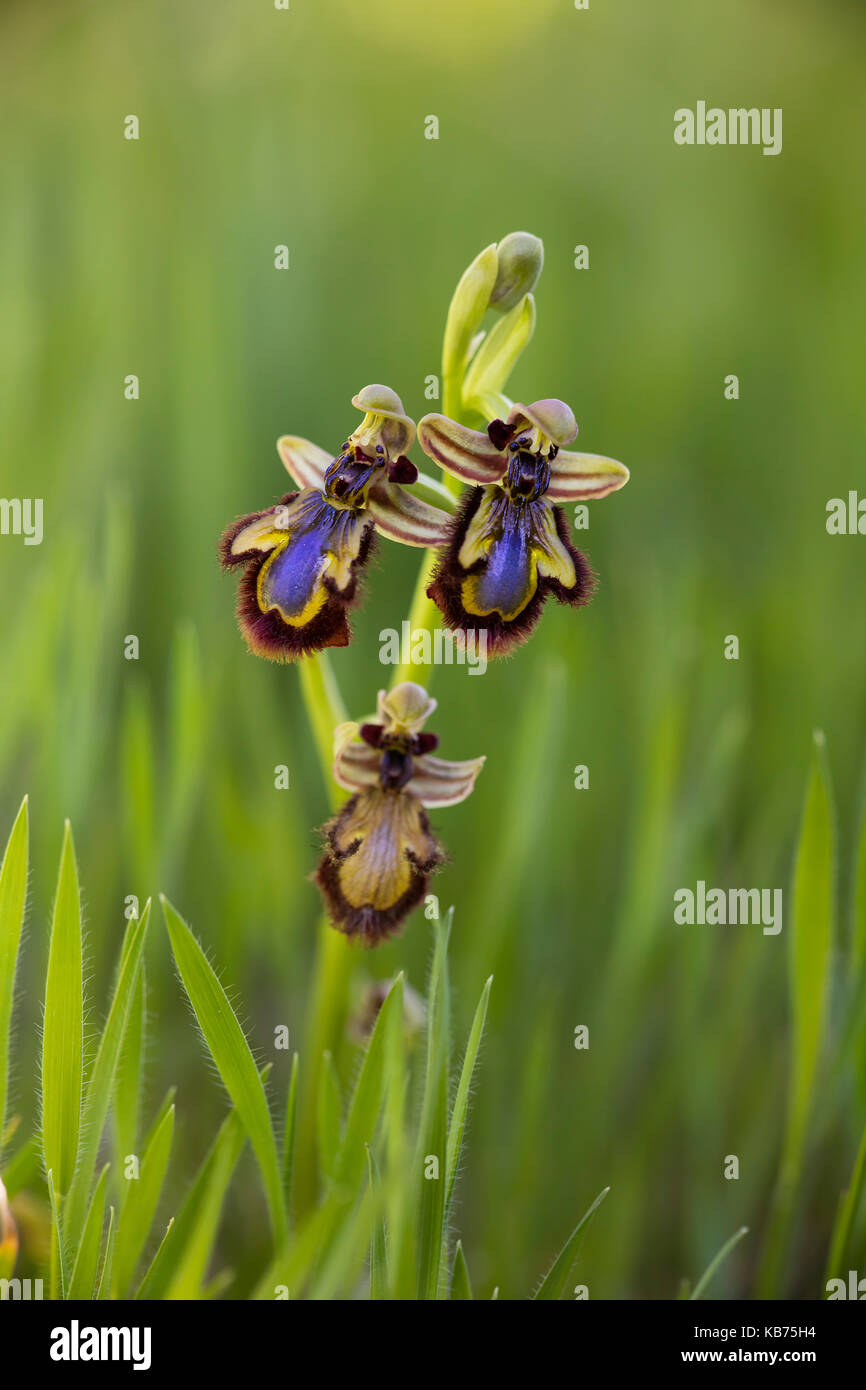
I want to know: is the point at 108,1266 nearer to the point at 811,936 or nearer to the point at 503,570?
the point at 503,570

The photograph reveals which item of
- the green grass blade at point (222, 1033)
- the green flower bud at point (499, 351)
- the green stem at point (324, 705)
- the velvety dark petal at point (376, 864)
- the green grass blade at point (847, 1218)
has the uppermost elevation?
the green flower bud at point (499, 351)

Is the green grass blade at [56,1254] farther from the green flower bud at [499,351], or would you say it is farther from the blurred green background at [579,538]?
the green flower bud at [499,351]

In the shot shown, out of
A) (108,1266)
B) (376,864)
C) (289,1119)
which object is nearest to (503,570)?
(376,864)

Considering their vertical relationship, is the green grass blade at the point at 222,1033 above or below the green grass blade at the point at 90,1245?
above

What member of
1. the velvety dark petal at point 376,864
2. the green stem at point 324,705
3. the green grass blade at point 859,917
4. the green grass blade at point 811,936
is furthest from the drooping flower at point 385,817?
the green grass blade at point 859,917
